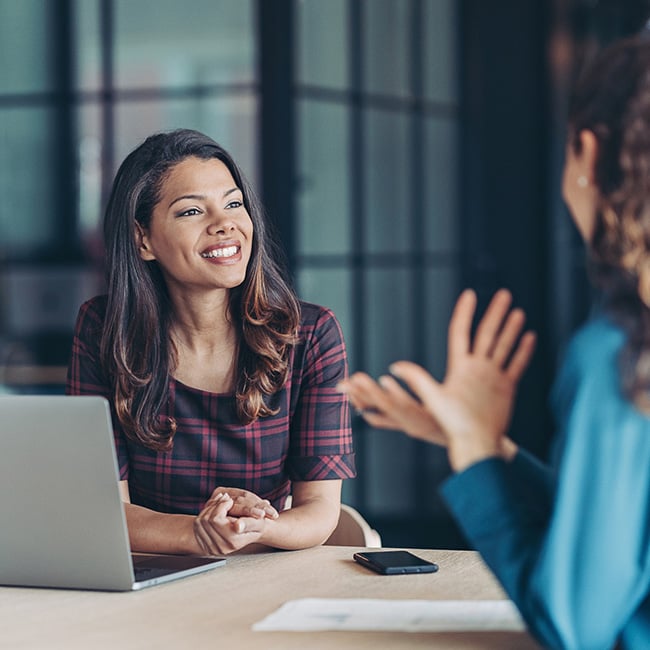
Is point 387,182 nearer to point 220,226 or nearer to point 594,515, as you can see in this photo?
point 220,226

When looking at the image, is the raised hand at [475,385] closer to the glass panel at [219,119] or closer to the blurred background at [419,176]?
the blurred background at [419,176]

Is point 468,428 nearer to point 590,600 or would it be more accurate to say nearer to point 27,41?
point 590,600

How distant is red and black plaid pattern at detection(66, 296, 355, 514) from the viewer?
198 centimetres

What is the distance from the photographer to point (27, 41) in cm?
550

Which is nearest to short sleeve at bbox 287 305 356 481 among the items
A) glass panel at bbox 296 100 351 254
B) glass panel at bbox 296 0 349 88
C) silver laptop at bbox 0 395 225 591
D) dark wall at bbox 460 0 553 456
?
silver laptop at bbox 0 395 225 591

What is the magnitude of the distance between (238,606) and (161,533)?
380mm

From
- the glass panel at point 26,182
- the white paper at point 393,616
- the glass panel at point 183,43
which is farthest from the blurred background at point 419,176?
the glass panel at point 183,43

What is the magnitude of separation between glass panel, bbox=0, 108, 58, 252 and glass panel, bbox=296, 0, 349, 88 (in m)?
1.75

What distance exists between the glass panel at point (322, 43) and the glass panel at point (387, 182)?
8.9 inches

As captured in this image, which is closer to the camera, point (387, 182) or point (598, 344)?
point (598, 344)

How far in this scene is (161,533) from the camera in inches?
70.8

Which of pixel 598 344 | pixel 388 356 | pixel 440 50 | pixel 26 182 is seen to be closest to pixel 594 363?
pixel 598 344

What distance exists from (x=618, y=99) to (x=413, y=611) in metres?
0.67

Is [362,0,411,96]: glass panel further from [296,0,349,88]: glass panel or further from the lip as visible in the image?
the lip
